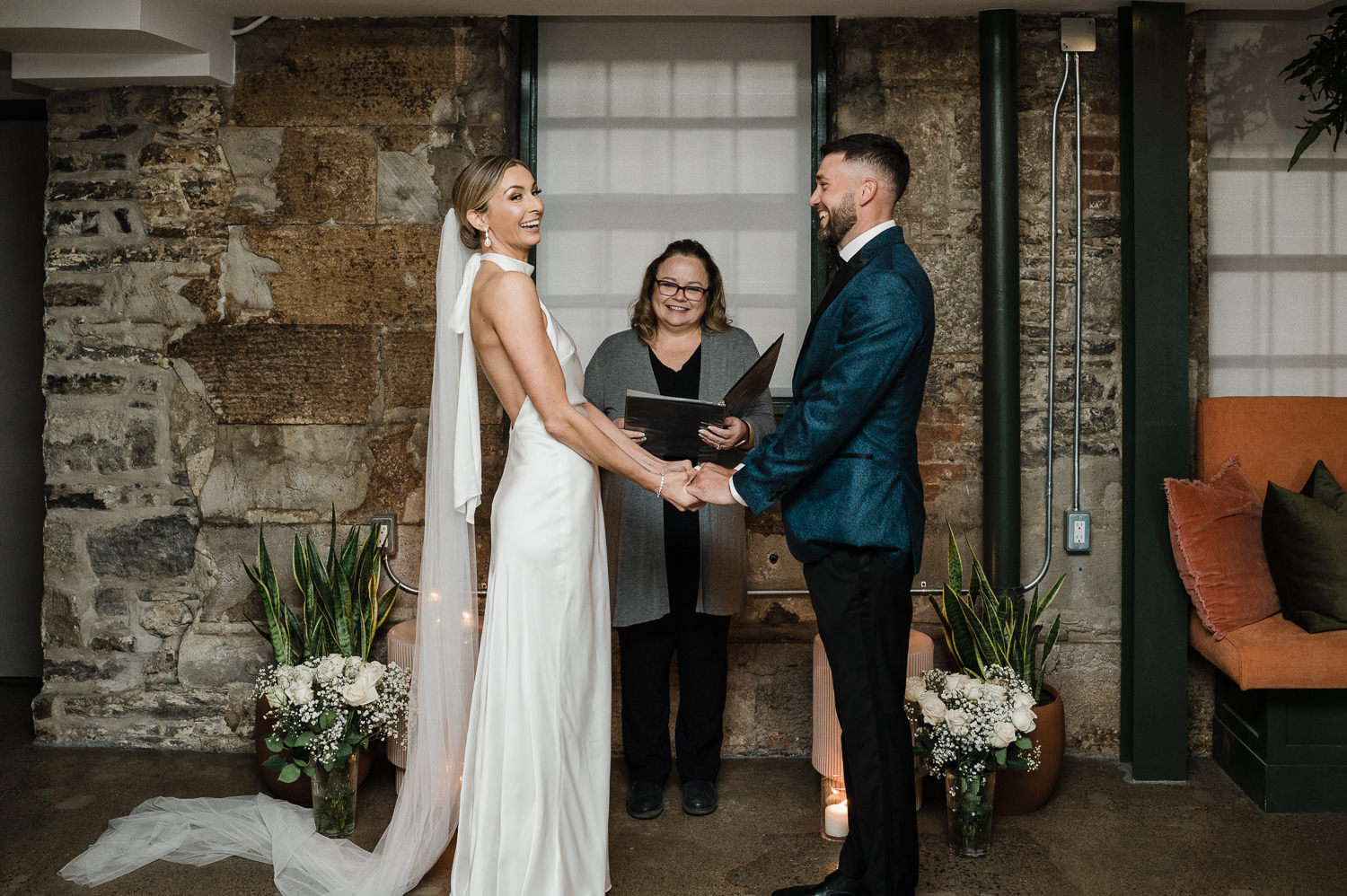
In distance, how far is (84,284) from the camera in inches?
157

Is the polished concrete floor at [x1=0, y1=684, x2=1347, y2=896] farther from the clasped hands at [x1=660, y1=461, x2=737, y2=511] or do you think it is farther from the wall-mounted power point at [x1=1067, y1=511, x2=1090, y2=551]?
the clasped hands at [x1=660, y1=461, x2=737, y2=511]

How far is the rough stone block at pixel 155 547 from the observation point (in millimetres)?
3994

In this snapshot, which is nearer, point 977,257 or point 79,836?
point 79,836

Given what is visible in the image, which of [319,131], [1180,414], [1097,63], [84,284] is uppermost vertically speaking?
[1097,63]

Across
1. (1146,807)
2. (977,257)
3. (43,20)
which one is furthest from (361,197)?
(1146,807)

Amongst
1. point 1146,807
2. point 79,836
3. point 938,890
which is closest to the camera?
point 938,890

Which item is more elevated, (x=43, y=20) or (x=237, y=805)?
(x=43, y=20)

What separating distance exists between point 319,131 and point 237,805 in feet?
7.92

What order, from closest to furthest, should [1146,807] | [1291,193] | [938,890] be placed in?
[938,890], [1146,807], [1291,193]

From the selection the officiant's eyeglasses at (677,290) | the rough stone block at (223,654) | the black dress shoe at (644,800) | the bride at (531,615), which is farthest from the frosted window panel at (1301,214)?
the rough stone block at (223,654)

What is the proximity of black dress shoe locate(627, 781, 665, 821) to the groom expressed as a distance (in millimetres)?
893

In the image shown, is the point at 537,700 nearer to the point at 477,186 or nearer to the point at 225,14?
the point at 477,186

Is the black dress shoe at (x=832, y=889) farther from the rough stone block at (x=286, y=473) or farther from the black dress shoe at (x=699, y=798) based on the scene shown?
the rough stone block at (x=286, y=473)

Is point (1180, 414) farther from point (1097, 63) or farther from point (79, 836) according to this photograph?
point (79, 836)
